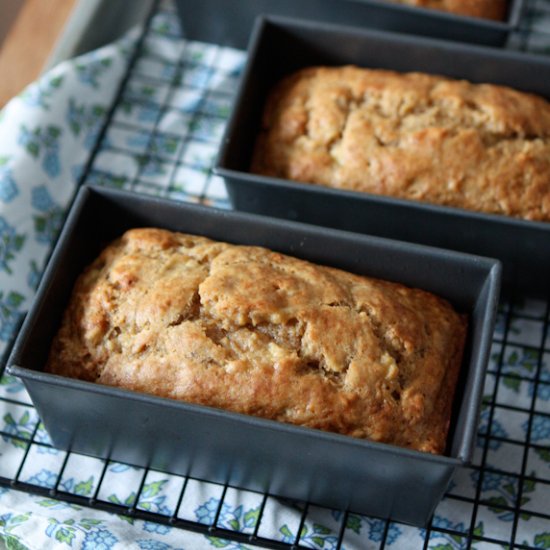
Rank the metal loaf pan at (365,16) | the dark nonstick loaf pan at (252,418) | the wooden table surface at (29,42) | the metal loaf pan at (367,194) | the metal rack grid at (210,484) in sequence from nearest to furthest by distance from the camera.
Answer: the dark nonstick loaf pan at (252,418) → the metal rack grid at (210,484) → the metal loaf pan at (367,194) → the metal loaf pan at (365,16) → the wooden table surface at (29,42)

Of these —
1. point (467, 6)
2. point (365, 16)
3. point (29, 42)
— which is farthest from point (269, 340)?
point (29, 42)

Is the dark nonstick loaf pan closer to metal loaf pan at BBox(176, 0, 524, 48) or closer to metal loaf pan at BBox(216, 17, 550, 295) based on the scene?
metal loaf pan at BBox(216, 17, 550, 295)

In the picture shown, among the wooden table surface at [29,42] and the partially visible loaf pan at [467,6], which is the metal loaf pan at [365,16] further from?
the wooden table surface at [29,42]

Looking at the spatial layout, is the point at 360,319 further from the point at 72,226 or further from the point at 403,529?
the point at 72,226

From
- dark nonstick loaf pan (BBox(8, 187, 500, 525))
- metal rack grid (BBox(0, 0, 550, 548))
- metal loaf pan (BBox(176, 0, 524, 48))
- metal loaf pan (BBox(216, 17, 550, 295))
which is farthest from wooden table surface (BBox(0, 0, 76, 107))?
dark nonstick loaf pan (BBox(8, 187, 500, 525))

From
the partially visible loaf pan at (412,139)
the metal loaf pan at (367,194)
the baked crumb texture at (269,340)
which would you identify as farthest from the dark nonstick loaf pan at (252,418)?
the partially visible loaf pan at (412,139)
